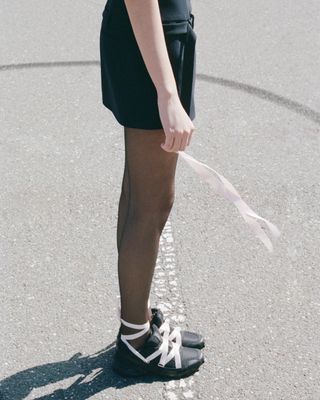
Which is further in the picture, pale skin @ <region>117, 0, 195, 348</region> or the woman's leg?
the woman's leg

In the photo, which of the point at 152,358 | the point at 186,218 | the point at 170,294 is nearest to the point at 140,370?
the point at 152,358

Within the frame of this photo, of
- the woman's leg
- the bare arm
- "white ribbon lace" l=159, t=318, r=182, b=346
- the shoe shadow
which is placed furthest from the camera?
"white ribbon lace" l=159, t=318, r=182, b=346

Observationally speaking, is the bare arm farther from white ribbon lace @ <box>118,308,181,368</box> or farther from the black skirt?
white ribbon lace @ <box>118,308,181,368</box>

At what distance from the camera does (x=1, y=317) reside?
3252mm

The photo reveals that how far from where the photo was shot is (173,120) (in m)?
2.38

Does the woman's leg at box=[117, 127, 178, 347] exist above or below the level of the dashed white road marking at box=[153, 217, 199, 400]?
above

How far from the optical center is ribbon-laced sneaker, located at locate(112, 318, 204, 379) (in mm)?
2930

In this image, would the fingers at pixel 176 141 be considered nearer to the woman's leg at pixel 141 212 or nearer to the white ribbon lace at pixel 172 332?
the woman's leg at pixel 141 212

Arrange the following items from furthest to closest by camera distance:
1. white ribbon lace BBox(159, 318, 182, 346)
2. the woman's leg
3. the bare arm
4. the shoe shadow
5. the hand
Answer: white ribbon lace BBox(159, 318, 182, 346) → the shoe shadow → the woman's leg → the hand → the bare arm

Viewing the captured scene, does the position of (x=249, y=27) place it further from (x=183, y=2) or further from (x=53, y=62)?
(x=183, y=2)

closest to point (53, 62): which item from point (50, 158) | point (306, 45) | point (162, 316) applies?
point (50, 158)

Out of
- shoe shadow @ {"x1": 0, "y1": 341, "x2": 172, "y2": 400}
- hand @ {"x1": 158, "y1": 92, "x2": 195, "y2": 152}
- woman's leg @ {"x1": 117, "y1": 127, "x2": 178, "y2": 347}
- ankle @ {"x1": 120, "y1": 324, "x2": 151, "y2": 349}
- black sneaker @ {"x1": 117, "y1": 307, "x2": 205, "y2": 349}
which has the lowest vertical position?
shoe shadow @ {"x1": 0, "y1": 341, "x2": 172, "y2": 400}

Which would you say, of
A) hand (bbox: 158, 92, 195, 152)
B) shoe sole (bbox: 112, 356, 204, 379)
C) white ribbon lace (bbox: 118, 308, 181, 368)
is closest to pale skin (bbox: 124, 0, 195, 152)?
hand (bbox: 158, 92, 195, 152)

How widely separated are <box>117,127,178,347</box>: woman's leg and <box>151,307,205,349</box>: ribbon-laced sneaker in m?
0.09
